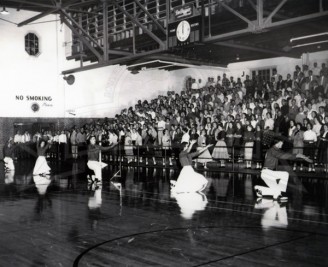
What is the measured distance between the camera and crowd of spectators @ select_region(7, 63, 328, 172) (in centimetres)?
1459

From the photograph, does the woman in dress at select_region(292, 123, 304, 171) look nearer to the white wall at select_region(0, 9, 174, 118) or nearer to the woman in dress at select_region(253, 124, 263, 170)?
the woman in dress at select_region(253, 124, 263, 170)

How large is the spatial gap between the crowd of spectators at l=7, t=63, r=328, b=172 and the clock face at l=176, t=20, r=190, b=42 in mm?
3503

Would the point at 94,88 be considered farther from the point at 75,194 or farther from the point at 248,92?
the point at 75,194

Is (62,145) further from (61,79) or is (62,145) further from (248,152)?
(248,152)

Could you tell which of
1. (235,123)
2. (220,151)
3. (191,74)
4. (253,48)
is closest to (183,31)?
(235,123)

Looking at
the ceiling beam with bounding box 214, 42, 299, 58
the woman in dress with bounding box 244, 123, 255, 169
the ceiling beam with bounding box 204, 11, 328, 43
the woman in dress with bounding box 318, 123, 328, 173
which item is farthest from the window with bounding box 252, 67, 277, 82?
the woman in dress with bounding box 318, 123, 328, 173

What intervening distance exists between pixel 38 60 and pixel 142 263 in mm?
23295

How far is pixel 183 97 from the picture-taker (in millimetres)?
22703

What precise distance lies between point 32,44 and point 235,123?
1523 centimetres

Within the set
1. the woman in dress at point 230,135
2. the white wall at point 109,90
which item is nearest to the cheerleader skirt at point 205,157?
the woman in dress at point 230,135

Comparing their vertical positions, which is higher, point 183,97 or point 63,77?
point 63,77

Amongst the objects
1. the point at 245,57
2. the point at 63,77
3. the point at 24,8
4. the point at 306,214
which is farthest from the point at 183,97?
the point at 306,214

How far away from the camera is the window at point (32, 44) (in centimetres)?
2603

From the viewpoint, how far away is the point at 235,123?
54.5 feet
